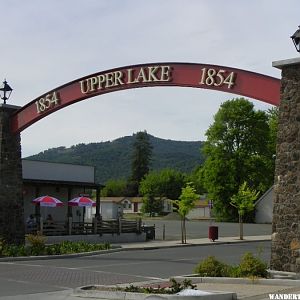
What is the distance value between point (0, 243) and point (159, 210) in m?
85.7

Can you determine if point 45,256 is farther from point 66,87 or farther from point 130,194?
point 130,194

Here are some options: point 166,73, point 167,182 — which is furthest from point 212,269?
point 167,182

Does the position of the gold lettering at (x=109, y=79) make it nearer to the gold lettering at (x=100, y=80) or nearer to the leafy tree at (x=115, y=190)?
the gold lettering at (x=100, y=80)

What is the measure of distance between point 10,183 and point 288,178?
12407 mm

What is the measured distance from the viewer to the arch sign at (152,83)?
1619 centimetres

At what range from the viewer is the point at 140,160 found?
150875 mm

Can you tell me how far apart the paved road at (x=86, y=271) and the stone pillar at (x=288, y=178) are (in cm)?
374

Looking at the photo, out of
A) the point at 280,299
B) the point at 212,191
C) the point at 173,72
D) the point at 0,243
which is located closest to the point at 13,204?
the point at 0,243

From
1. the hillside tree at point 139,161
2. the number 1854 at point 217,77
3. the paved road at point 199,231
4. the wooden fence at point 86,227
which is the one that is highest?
the hillside tree at point 139,161

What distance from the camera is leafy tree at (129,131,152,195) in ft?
490

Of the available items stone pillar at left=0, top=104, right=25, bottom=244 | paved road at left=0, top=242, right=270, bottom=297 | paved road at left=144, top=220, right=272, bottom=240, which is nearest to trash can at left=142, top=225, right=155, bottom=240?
paved road at left=144, top=220, right=272, bottom=240

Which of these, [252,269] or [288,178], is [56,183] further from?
[252,269]

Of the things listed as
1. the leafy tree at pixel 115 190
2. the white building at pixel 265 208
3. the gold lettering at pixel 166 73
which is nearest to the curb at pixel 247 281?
the gold lettering at pixel 166 73

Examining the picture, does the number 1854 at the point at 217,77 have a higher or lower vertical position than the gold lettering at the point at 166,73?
lower
